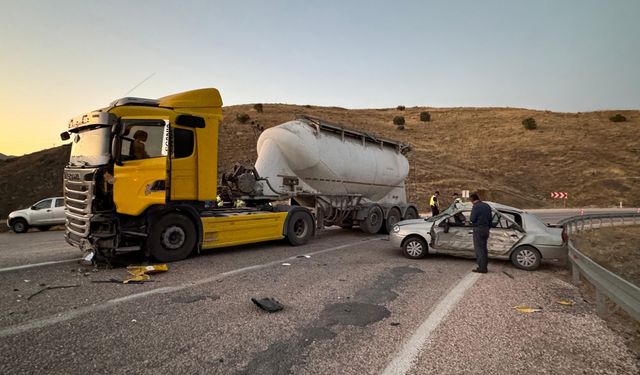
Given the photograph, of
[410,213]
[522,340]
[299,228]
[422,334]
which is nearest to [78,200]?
[299,228]

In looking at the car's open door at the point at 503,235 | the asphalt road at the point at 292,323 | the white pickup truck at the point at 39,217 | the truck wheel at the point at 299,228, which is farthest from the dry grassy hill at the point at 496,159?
the asphalt road at the point at 292,323

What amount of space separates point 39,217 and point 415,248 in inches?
631

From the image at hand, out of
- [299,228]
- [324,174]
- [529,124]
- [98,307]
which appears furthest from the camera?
[529,124]

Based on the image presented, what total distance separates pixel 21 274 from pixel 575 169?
48160mm

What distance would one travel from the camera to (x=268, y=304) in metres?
4.93

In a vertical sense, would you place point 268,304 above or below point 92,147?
below

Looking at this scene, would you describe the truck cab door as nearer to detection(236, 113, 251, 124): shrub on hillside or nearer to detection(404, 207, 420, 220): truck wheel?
detection(404, 207, 420, 220): truck wheel

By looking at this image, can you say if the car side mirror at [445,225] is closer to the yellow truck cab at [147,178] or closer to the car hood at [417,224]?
the car hood at [417,224]

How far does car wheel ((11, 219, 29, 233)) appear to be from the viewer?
15992 mm

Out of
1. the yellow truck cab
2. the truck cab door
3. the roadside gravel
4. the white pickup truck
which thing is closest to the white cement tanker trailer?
the yellow truck cab

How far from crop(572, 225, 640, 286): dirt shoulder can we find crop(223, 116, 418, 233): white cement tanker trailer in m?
6.51

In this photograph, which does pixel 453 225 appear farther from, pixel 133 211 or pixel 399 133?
A: pixel 399 133

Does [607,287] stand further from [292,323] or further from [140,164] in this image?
[140,164]

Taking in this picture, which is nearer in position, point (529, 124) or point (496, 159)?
point (496, 159)
